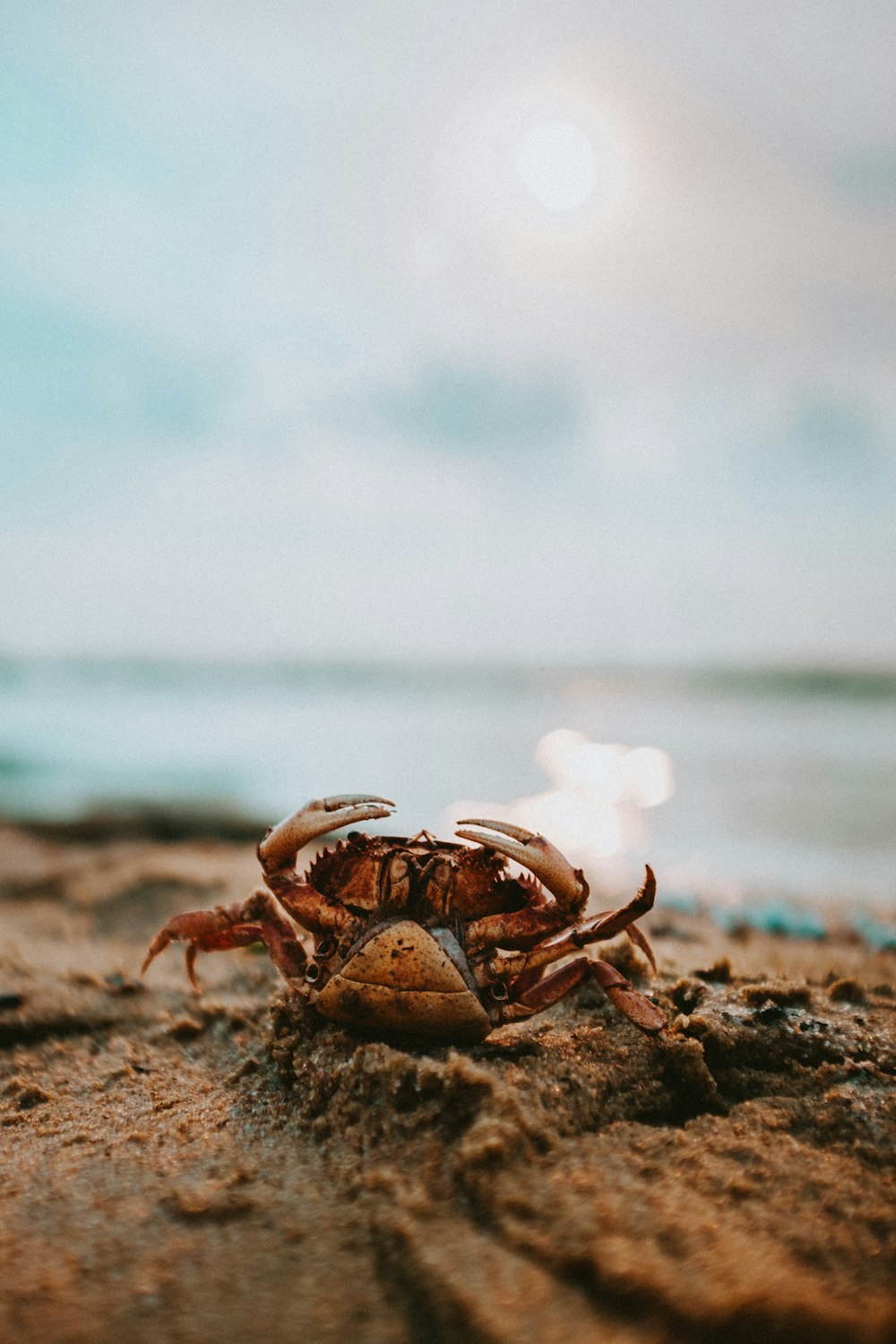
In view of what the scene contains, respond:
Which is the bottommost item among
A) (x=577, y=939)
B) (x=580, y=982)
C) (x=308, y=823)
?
(x=580, y=982)

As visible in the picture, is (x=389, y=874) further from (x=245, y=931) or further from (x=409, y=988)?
(x=245, y=931)

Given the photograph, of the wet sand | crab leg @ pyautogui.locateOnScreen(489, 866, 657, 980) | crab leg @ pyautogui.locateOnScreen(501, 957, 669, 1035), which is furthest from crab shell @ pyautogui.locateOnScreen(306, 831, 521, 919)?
the wet sand

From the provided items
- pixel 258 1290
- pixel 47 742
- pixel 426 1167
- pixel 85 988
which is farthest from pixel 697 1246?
pixel 47 742

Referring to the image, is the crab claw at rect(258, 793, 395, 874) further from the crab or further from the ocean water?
the ocean water

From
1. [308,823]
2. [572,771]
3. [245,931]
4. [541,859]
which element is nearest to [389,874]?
[308,823]

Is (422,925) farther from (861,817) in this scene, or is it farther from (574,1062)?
(861,817)

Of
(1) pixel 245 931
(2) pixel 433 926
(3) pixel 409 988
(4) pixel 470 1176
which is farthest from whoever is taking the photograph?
(1) pixel 245 931
